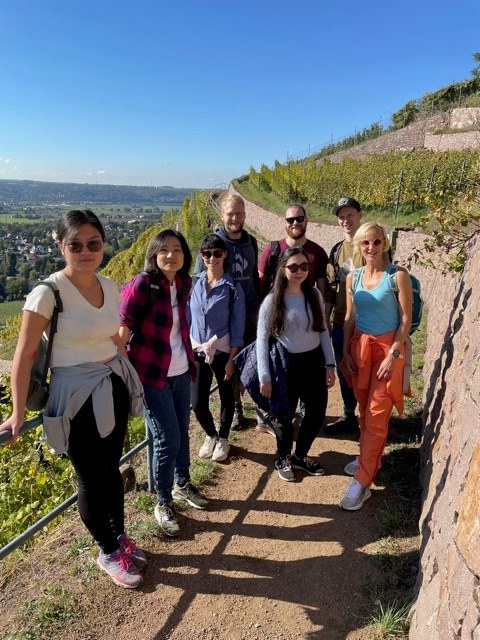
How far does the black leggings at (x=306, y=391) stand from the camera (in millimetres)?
3273

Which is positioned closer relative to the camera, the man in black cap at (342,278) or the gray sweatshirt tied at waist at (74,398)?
the gray sweatshirt tied at waist at (74,398)

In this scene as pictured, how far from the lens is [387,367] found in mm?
2967

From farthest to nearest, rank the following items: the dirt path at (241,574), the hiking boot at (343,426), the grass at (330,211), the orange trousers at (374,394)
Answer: the grass at (330,211) → the hiking boot at (343,426) → the orange trousers at (374,394) → the dirt path at (241,574)

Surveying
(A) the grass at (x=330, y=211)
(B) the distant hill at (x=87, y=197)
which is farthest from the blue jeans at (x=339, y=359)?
(B) the distant hill at (x=87, y=197)

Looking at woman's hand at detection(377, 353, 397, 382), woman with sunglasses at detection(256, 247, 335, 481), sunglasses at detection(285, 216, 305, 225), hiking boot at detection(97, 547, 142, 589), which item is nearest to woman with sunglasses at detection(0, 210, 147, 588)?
hiking boot at detection(97, 547, 142, 589)

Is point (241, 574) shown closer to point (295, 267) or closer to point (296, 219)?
point (295, 267)

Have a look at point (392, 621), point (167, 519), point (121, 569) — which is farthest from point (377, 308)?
point (121, 569)

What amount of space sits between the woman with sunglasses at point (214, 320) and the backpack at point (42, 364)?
1.33 metres

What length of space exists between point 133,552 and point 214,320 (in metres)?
1.65

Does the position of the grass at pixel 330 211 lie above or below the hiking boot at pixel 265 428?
above

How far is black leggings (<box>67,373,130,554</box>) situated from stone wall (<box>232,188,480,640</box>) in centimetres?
165

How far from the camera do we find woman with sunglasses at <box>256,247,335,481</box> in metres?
3.13

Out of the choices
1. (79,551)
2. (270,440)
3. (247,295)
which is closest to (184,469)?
(79,551)

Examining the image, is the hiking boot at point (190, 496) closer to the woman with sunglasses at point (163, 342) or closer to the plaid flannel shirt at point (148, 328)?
the woman with sunglasses at point (163, 342)
